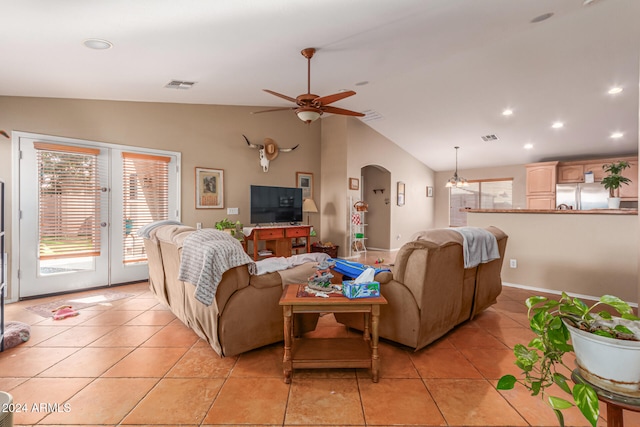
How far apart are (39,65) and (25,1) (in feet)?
4.10

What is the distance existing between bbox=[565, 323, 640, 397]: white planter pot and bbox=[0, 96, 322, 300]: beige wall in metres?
5.22

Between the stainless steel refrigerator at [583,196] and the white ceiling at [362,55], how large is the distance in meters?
1.01

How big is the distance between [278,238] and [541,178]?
6210 mm

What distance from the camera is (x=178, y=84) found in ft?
13.4

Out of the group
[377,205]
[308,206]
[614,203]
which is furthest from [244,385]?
[377,205]

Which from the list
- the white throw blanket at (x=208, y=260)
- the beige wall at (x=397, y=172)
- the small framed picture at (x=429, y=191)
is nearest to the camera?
the white throw blanket at (x=208, y=260)

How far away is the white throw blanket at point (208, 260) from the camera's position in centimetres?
207

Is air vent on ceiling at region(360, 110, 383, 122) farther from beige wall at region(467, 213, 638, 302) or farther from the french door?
the french door

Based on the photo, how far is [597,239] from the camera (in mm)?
3875

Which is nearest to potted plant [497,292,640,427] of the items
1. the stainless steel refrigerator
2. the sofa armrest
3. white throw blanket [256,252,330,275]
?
the sofa armrest

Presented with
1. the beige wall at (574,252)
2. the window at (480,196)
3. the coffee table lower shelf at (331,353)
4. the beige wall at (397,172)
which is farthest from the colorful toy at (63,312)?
the window at (480,196)

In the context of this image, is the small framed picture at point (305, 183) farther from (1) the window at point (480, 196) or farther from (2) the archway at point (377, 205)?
(1) the window at point (480, 196)

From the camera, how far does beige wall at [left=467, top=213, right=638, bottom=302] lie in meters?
3.71

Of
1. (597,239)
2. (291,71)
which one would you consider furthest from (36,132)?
(597,239)
